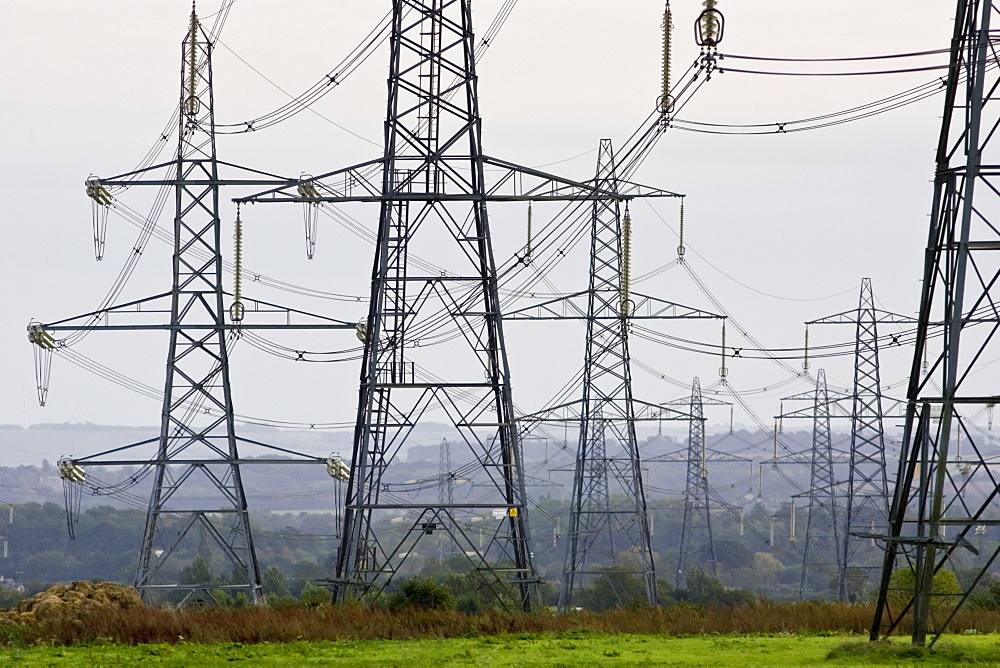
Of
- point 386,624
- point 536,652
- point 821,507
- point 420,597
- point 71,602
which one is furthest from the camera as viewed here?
point 821,507

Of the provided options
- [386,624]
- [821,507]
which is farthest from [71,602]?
[821,507]

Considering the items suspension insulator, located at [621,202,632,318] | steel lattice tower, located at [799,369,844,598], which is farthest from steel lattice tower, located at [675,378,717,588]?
suspension insulator, located at [621,202,632,318]

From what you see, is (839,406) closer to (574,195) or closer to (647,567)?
(647,567)

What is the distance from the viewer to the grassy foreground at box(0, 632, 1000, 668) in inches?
1056

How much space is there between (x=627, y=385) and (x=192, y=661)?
29.4m

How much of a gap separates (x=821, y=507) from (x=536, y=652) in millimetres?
57849

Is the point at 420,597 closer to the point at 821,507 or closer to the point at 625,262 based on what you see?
the point at 625,262

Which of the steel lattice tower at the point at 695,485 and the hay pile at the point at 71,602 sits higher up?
the steel lattice tower at the point at 695,485

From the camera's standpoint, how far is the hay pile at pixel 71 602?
33875mm

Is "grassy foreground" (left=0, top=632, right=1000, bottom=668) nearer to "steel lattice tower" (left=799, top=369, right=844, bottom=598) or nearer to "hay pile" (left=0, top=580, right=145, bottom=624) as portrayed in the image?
"hay pile" (left=0, top=580, right=145, bottom=624)

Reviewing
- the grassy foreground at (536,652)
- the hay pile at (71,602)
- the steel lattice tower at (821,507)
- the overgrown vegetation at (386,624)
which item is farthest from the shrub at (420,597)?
the steel lattice tower at (821,507)

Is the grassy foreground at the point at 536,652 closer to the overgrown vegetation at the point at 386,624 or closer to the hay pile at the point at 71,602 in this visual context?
the overgrown vegetation at the point at 386,624

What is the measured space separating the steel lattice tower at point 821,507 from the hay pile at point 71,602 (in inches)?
1681

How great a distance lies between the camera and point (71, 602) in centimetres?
3541
